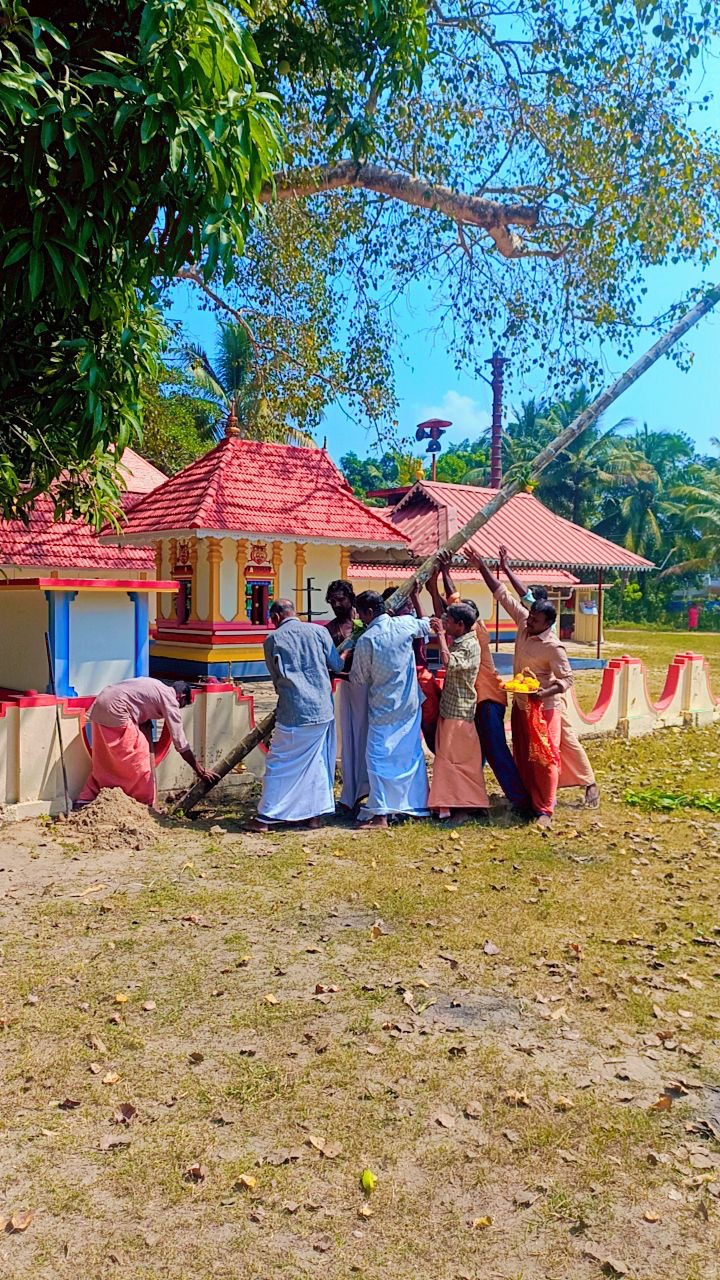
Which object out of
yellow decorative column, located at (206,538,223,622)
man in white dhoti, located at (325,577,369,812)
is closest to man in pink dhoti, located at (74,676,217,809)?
man in white dhoti, located at (325,577,369,812)

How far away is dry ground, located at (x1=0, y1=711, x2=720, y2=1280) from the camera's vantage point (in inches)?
119

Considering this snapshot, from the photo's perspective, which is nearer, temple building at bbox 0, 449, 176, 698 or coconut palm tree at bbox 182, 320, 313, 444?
temple building at bbox 0, 449, 176, 698

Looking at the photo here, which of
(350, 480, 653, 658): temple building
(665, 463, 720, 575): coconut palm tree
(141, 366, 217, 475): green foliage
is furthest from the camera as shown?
(665, 463, 720, 575): coconut palm tree

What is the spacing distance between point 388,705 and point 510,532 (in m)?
18.3

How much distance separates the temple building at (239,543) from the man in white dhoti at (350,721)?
283 inches

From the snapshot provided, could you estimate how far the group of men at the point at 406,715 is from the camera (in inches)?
308

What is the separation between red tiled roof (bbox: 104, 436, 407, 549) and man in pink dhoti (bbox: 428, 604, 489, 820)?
815 centimetres

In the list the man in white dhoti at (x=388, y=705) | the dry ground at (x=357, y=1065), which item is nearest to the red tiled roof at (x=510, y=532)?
the man in white dhoti at (x=388, y=705)

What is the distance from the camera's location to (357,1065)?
410cm

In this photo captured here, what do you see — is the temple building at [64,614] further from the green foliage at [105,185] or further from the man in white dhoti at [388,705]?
the green foliage at [105,185]

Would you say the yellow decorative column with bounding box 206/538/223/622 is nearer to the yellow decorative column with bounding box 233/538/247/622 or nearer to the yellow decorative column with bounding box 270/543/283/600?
the yellow decorative column with bounding box 233/538/247/622

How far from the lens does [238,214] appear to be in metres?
4.77

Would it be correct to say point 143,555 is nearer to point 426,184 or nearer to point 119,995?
point 426,184

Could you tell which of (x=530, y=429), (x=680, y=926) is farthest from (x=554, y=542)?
(x=530, y=429)
